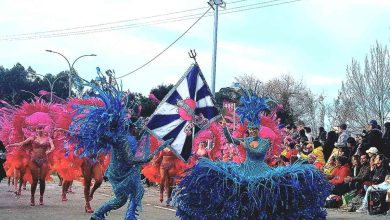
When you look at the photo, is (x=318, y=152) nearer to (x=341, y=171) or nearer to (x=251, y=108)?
(x=341, y=171)

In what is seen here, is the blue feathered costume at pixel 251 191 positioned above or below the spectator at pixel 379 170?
below

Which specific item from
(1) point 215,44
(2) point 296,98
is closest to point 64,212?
(1) point 215,44

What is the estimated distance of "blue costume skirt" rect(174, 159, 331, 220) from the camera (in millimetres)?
8609

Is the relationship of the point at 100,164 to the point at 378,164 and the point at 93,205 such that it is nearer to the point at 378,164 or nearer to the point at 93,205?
the point at 93,205

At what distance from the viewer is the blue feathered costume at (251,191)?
8.62 meters

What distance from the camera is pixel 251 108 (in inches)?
399

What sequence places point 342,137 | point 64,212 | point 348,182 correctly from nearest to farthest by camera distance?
1. point 64,212
2. point 348,182
3. point 342,137

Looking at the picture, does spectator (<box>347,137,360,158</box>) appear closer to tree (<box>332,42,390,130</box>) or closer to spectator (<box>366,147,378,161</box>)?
spectator (<box>366,147,378,161</box>)

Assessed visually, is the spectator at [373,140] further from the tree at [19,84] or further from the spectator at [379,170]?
the tree at [19,84]

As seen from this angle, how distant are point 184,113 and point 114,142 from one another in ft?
5.02

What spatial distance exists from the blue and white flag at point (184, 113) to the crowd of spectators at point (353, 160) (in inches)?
157

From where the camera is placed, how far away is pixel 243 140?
975 cm

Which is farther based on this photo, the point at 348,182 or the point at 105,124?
the point at 348,182

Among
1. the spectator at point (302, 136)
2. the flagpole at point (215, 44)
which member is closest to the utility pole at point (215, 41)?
the flagpole at point (215, 44)
